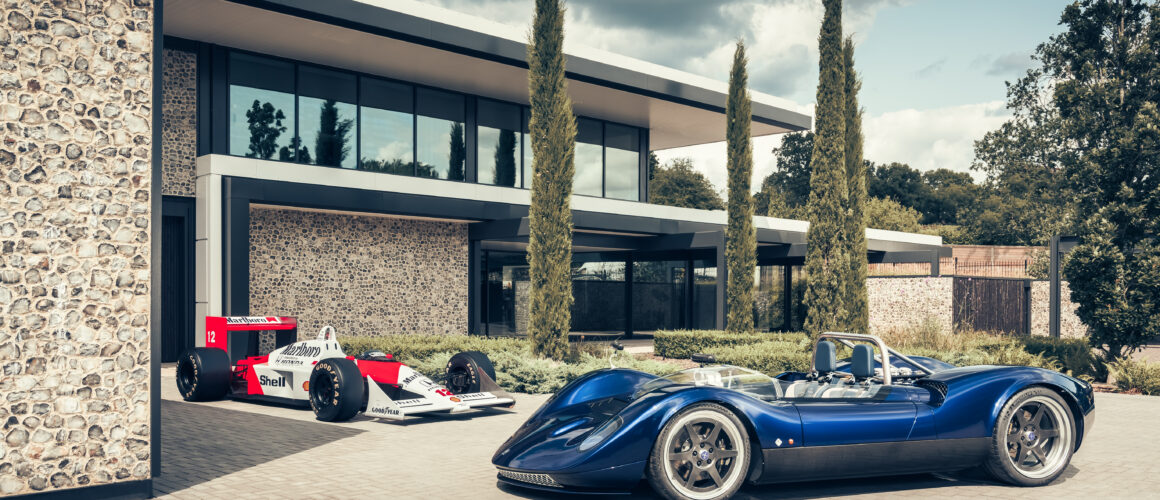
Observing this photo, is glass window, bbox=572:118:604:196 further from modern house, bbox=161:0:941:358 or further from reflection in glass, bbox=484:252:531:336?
reflection in glass, bbox=484:252:531:336

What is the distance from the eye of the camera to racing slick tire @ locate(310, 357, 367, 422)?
8.73m

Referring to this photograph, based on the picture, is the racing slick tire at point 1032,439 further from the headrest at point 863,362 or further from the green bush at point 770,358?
the green bush at point 770,358

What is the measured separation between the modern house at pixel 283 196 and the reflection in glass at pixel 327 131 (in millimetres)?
40

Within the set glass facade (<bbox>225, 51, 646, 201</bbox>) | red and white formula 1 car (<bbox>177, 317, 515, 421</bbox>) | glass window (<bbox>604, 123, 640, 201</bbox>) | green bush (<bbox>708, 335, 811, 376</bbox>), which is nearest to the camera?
red and white formula 1 car (<bbox>177, 317, 515, 421</bbox>)

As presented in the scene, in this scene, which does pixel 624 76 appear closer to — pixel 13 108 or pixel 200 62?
pixel 200 62

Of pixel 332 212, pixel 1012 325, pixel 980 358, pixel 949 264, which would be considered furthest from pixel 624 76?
pixel 949 264

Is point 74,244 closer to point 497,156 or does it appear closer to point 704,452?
point 704,452

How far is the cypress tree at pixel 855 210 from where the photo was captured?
52.8 ft

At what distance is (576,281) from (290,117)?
39.6 feet

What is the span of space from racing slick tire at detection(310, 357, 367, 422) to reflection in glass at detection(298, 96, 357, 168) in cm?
867

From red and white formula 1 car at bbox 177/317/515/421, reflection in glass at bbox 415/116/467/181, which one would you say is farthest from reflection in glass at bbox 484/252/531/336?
A: red and white formula 1 car at bbox 177/317/515/421

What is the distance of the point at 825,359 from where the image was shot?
6.29 m

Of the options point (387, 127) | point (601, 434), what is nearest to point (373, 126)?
point (387, 127)

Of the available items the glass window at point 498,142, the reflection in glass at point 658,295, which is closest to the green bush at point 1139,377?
the glass window at point 498,142
